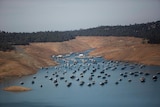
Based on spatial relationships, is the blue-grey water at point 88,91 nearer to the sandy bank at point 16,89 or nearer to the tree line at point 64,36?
the sandy bank at point 16,89

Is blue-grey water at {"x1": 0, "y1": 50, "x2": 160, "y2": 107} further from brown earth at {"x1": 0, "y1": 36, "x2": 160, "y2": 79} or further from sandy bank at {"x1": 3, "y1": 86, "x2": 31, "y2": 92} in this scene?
brown earth at {"x1": 0, "y1": 36, "x2": 160, "y2": 79}

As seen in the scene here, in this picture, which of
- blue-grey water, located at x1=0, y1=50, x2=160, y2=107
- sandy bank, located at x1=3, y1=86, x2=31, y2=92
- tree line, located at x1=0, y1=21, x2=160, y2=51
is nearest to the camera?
blue-grey water, located at x1=0, y1=50, x2=160, y2=107

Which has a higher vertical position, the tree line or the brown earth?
the tree line

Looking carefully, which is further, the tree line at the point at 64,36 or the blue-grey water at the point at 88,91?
the tree line at the point at 64,36

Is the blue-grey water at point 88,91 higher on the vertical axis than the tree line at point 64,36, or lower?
lower

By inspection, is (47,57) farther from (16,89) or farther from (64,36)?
(64,36)

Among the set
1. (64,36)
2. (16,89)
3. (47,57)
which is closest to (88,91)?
(16,89)

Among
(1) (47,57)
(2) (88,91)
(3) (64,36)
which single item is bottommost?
(1) (47,57)

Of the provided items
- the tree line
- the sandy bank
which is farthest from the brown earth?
the sandy bank

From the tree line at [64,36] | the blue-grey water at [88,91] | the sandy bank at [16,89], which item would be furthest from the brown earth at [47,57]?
the sandy bank at [16,89]

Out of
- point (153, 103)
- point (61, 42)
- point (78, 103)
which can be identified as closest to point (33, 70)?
point (78, 103)

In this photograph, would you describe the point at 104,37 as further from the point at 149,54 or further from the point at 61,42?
the point at 149,54
